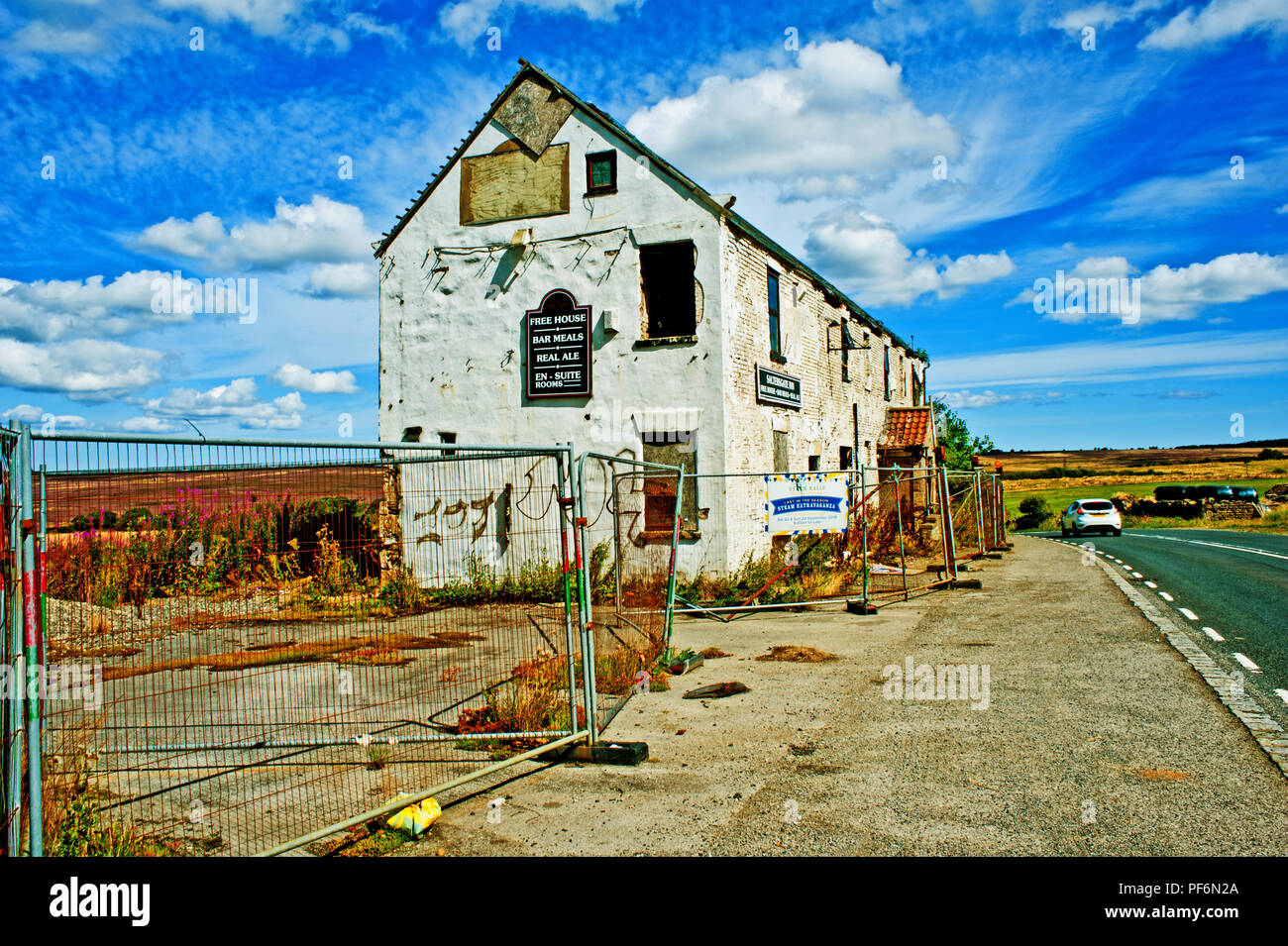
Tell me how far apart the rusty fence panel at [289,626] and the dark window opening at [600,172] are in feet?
33.8

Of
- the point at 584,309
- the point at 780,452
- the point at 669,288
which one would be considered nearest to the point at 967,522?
the point at 780,452

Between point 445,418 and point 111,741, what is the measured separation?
11013 millimetres

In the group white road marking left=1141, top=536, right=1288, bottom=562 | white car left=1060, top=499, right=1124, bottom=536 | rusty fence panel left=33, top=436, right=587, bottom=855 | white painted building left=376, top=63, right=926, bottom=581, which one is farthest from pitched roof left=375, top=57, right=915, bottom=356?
white car left=1060, top=499, right=1124, bottom=536

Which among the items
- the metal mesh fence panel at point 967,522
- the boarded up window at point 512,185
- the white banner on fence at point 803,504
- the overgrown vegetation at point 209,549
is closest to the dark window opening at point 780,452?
the white banner on fence at point 803,504

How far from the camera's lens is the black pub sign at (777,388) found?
17.0 metres

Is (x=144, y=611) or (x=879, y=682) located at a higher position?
(x=144, y=611)

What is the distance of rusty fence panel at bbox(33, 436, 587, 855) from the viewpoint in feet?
14.7

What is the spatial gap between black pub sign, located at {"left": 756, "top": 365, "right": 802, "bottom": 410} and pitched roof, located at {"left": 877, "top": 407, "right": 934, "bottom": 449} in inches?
338

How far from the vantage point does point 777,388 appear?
1791 centimetres

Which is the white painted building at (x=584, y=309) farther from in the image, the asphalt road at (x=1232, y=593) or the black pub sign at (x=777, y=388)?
the asphalt road at (x=1232, y=593)
